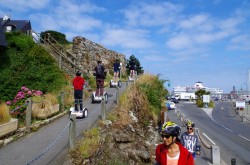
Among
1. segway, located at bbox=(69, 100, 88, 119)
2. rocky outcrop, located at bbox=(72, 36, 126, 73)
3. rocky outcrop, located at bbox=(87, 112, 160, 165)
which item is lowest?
rocky outcrop, located at bbox=(87, 112, 160, 165)

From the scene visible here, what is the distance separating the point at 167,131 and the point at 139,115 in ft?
37.5

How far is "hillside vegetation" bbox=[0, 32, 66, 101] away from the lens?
53.8 ft

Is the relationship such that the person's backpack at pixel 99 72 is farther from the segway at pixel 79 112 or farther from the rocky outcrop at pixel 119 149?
the rocky outcrop at pixel 119 149

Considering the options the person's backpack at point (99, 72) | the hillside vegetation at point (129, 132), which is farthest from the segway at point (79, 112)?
the person's backpack at point (99, 72)

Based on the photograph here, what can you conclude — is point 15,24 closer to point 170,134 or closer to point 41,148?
point 41,148

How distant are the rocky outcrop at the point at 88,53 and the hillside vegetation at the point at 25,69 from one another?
11304mm

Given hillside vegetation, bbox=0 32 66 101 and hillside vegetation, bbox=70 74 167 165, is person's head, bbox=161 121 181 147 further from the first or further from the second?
hillside vegetation, bbox=0 32 66 101

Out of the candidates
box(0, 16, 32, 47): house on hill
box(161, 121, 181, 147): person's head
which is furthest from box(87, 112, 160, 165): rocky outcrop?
box(0, 16, 32, 47): house on hill

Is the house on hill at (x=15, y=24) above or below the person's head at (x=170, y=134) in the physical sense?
above

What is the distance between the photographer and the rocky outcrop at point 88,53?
34.3 metres

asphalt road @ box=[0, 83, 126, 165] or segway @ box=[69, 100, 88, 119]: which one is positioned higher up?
segway @ box=[69, 100, 88, 119]

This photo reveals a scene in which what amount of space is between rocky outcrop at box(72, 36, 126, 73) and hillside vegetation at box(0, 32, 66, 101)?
11304 millimetres

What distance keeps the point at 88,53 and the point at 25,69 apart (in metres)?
16.6

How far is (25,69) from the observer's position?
742 inches
